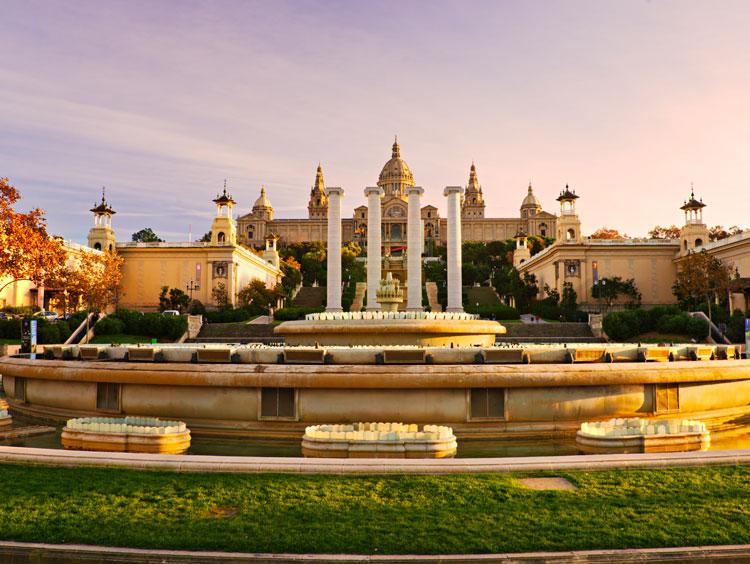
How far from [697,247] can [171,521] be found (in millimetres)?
93347

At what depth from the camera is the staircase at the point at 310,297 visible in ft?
337

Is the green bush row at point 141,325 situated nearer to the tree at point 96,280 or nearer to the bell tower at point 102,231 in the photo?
the tree at point 96,280

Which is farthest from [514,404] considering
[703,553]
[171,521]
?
[171,521]

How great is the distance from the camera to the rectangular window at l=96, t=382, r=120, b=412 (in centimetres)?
1752

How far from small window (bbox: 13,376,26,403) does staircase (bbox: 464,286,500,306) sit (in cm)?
8223

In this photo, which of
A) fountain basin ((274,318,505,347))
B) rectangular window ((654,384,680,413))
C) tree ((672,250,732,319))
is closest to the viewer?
rectangular window ((654,384,680,413))

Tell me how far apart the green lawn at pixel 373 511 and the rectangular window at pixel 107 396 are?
5.93 metres

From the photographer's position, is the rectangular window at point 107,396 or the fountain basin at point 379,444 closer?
the fountain basin at point 379,444

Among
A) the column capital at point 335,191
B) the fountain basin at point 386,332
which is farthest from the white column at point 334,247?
the fountain basin at point 386,332

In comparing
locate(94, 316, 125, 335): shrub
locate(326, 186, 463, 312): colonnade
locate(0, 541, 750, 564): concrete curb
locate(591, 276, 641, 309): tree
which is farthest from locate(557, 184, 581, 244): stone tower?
locate(0, 541, 750, 564): concrete curb

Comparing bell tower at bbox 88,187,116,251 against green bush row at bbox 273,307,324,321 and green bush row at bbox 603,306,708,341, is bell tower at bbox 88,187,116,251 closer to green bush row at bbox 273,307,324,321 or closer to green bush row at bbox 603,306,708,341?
green bush row at bbox 273,307,324,321

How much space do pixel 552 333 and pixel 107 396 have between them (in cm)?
4960

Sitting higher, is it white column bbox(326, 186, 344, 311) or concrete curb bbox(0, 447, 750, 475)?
white column bbox(326, 186, 344, 311)

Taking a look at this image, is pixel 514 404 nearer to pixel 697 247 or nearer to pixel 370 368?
pixel 370 368
